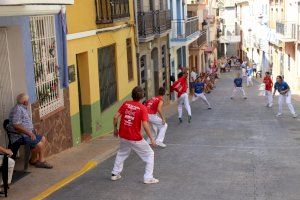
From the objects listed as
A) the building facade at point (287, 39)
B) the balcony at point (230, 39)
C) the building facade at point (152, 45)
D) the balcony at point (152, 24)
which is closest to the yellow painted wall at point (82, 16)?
the balcony at point (152, 24)

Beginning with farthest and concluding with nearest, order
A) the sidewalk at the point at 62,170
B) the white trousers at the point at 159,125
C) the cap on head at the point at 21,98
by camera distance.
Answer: the white trousers at the point at 159,125
the cap on head at the point at 21,98
the sidewalk at the point at 62,170

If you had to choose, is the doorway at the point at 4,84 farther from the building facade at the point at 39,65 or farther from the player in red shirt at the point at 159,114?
the player in red shirt at the point at 159,114

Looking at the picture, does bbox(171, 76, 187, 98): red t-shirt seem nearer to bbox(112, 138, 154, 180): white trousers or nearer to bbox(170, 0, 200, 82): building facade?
bbox(112, 138, 154, 180): white trousers

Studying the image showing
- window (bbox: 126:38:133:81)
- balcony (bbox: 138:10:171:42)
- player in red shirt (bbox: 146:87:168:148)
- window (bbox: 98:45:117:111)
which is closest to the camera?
player in red shirt (bbox: 146:87:168:148)

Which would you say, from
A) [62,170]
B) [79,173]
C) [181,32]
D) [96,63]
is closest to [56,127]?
[62,170]

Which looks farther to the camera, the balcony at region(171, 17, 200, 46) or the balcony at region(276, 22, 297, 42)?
the balcony at region(276, 22, 297, 42)

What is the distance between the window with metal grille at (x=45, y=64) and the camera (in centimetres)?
1120

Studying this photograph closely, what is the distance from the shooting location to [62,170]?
10.2m

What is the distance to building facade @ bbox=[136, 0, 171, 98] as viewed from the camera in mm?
22250

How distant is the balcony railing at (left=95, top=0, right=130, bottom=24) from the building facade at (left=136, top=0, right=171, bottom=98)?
2797 mm

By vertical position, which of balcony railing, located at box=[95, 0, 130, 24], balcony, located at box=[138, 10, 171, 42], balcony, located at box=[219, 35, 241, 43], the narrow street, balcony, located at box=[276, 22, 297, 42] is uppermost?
balcony railing, located at box=[95, 0, 130, 24]

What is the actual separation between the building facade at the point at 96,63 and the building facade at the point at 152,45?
275 cm

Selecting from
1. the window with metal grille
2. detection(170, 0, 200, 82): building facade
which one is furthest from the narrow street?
detection(170, 0, 200, 82): building facade

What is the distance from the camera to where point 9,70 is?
10.3m
